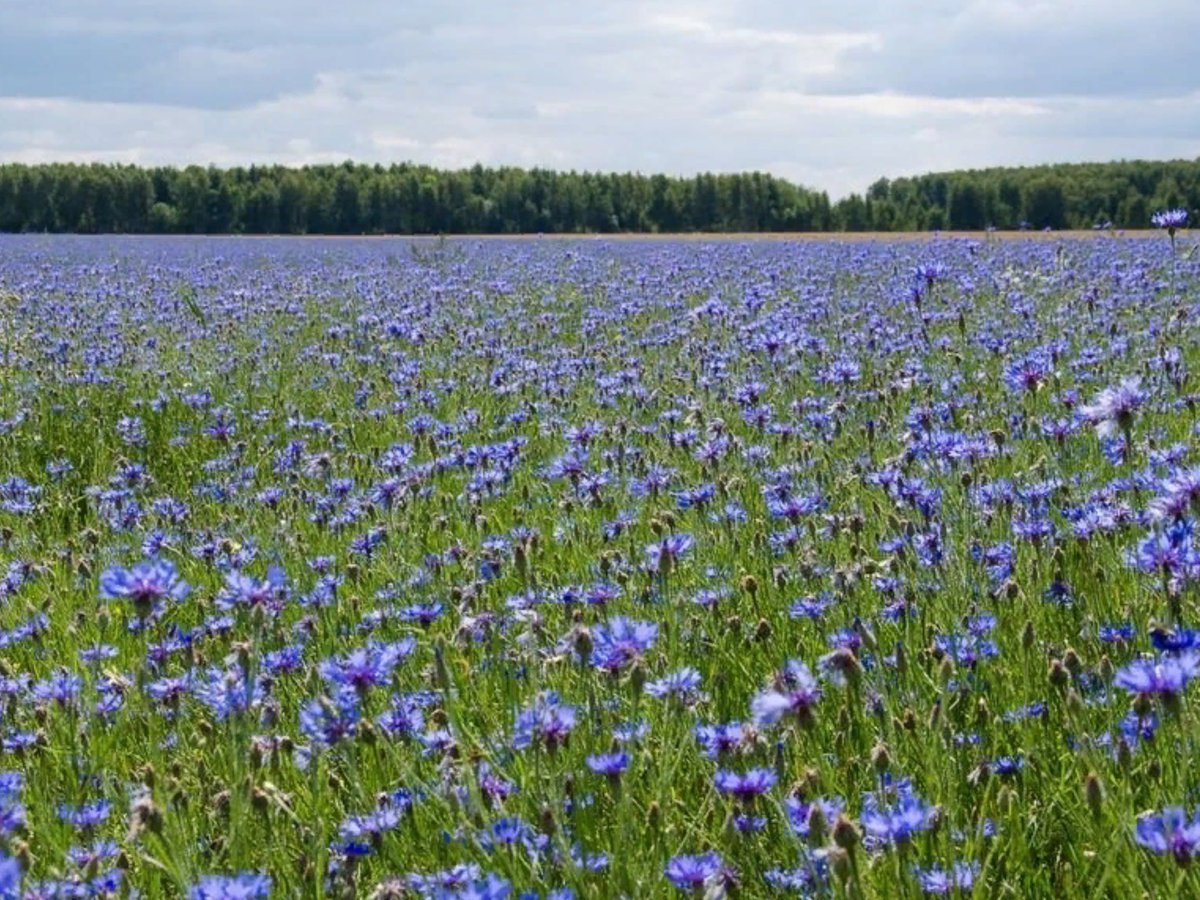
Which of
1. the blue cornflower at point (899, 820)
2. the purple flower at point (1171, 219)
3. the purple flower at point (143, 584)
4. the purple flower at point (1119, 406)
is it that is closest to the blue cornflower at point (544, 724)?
the blue cornflower at point (899, 820)

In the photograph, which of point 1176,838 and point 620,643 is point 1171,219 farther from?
point 1176,838

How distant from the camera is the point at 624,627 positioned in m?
2.12

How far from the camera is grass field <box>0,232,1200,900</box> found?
76.6 inches

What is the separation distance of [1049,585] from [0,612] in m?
2.74

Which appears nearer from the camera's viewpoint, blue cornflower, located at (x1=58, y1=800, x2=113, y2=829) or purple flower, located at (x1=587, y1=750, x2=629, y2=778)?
purple flower, located at (x1=587, y1=750, x2=629, y2=778)

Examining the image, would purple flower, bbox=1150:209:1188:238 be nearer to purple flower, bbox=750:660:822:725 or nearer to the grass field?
the grass field

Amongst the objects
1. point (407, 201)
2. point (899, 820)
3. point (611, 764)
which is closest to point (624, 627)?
point (611, 764)

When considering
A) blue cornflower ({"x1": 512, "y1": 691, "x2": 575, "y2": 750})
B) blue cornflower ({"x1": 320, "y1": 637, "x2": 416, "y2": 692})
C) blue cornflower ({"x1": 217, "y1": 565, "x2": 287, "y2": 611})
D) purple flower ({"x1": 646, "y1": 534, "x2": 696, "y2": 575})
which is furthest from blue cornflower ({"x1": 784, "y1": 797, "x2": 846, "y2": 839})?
blue cornflower ({"x1": 217, "y1": 565, "x2": 287, "y2": 611})

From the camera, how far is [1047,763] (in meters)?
2.31

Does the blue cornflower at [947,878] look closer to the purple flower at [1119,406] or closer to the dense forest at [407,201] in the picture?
the purple flower at [1119,406]

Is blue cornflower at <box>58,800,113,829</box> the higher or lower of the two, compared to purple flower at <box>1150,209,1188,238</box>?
lower

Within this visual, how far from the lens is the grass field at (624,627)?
6.38 feet

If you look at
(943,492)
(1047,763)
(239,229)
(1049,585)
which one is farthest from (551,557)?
(239,229)

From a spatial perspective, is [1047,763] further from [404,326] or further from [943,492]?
[404,326]
